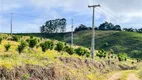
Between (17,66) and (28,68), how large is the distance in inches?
53.9

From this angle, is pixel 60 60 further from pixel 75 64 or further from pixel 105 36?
pixel 105 36

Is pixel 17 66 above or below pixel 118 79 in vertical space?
above

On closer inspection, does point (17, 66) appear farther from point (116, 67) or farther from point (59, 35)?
point (59, 35)

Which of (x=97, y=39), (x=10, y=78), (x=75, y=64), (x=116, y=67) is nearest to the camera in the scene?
(x=10, y=78)

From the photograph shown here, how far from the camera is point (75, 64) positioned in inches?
1543

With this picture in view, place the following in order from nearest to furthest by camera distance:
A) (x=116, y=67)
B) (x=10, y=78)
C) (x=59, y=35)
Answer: (x=10, y=78) → (x=116, y=67) → (x=59, y=35)

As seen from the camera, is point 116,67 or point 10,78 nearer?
point 10,78

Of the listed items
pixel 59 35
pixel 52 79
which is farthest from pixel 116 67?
pixel 59 35

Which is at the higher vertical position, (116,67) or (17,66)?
(17,66)

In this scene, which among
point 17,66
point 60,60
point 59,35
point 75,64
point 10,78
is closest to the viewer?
point 10,78

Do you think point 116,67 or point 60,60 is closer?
point 60,60

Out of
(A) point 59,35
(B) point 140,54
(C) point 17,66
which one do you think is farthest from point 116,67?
A: (A) point 59,35

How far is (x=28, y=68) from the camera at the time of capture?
25656 millimetres

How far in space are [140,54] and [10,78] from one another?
352 feet
